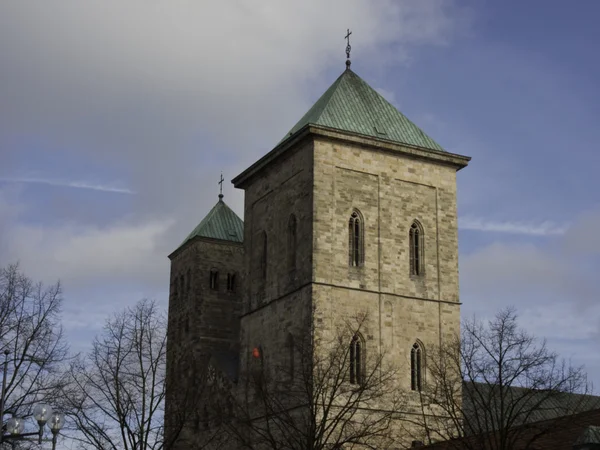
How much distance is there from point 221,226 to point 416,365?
72.8 feet

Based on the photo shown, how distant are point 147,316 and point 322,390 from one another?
26.6 feet

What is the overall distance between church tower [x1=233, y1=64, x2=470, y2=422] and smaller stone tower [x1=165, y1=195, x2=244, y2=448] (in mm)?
8676

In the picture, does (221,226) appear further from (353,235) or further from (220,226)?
(353,235)

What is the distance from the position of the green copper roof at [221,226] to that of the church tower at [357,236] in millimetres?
13169

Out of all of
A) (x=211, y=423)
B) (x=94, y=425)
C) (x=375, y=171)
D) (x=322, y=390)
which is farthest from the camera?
(x=211, y=423)

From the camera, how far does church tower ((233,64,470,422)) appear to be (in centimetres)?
4838

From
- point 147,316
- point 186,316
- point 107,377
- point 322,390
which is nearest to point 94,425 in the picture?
point 107,377

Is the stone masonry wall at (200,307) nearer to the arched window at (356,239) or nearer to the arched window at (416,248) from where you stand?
the arched window at (356,239)

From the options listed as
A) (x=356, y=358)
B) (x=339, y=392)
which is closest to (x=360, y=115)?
A: (x=356, y=358)

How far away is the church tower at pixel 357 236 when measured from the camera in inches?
1905

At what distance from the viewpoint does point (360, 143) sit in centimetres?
5050

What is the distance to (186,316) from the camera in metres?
64.4

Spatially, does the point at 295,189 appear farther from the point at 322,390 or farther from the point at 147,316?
the point at 322,390

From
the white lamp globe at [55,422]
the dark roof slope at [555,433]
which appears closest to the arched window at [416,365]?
the dark roof slope at [555,433]
